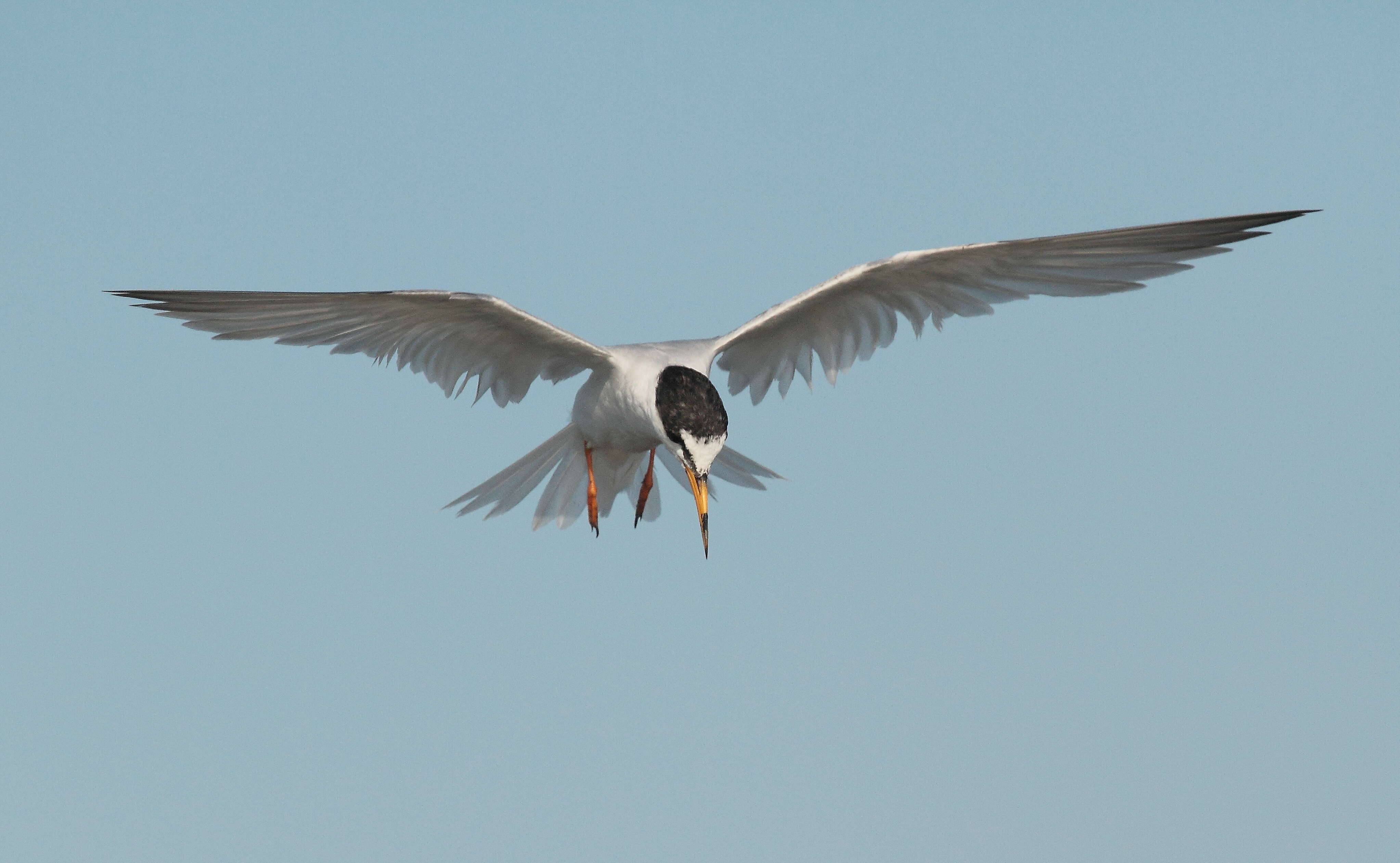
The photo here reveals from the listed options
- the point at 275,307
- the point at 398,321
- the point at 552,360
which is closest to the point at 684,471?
the point at 552,360

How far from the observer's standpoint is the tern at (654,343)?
272 inches

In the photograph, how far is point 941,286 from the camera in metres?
7.82

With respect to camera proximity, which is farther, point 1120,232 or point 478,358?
point 478,358

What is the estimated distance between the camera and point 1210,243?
724cm

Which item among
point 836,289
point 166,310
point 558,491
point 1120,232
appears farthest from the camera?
point 558,491

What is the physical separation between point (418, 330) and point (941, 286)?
3.14 meters

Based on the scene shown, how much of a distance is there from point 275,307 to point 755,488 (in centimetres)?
359

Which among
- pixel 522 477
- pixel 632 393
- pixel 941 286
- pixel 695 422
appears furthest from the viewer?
pixel 522 477

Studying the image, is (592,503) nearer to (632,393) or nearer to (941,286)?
(632,393)

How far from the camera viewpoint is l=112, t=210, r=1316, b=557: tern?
272 inches

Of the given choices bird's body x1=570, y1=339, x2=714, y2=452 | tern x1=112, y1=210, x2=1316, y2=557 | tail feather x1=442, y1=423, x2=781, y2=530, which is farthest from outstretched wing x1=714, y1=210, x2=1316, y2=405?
tail feather x1=442, y1=423, x2=781, y2=530

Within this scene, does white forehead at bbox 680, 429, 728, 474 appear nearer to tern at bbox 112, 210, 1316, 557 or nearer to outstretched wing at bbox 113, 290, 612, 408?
tern at bbox 112, 210, 1316, 557

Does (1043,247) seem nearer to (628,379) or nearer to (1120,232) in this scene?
(1120,232)

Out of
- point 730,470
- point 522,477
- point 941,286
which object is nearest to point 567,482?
point 522,477
